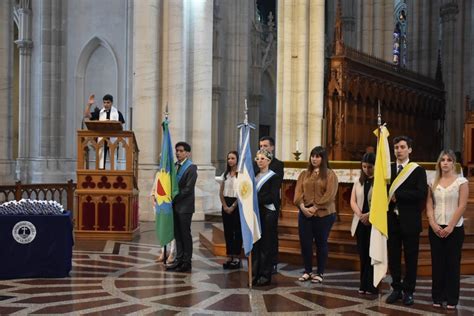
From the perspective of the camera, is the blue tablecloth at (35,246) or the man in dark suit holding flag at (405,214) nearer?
the man in dark suit holding flag at (405,214)

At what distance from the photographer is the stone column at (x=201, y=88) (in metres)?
14.9

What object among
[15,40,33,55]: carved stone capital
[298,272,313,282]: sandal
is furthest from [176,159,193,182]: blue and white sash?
[15,40,33,55]: carved stone capital

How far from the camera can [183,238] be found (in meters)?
8.33

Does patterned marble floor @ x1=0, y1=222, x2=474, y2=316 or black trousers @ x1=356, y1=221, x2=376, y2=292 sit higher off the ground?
black trousers @ x1=356, y1=221, x2=376, y2=292

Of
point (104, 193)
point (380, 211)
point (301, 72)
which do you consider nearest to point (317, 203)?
point (380, 211)

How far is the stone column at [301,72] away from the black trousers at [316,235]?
7.76 m

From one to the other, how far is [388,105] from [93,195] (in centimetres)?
904

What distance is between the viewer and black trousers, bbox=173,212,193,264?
8.31 metres

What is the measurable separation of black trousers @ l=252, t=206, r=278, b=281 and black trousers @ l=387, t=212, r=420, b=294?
1.43 metres

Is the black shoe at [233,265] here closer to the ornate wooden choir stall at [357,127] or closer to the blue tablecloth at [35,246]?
the ornate wooden choir stall at [357,127]

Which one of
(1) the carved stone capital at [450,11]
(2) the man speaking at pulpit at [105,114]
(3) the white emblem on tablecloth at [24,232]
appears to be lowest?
(3) the white emblem on tablecloth at [24,232]

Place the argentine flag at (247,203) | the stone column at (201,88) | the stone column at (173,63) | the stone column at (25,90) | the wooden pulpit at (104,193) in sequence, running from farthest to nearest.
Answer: the stone column at (25,90) < the stone column at (201,88) < the stone column at (173,63) < the wooden pulpit at (104,193) < the argentine flag at (247,203)

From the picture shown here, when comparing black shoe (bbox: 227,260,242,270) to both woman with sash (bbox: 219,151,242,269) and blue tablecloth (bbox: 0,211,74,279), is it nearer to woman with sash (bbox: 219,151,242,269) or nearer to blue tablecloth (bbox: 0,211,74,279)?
woman with sash (bbox: 219,151,242,269)

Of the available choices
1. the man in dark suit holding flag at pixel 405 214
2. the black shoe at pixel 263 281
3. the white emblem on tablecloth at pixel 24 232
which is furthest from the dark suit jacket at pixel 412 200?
the white emblem on tablecloth at pixel 24 232
